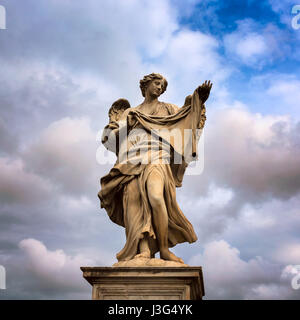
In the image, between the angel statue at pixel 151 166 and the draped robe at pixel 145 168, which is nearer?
the angel statue at pixel 151 166

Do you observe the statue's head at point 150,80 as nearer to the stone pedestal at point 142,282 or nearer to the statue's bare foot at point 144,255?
the statue's bare foot at point 144,255

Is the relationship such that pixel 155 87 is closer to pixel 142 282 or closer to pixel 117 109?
pixel 117 109

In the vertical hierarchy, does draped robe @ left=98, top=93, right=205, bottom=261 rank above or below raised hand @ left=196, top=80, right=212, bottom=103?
below

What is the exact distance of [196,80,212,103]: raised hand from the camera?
8.63 metres

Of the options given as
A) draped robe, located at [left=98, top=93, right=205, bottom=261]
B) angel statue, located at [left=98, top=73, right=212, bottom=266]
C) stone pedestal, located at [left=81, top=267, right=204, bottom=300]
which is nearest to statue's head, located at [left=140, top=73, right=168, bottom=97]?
angel statue, located at [left=98, top=73, right=212, bottom=266]

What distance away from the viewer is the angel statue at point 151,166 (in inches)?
312

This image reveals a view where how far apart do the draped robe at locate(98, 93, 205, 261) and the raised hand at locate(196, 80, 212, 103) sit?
143mm

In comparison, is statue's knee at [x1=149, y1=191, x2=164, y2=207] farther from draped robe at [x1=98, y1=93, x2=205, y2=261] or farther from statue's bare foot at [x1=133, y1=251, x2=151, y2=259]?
statue's bare foot at [x1=133, y1=251, x2=151, y2=259]

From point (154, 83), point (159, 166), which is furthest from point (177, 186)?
point (154, 83)

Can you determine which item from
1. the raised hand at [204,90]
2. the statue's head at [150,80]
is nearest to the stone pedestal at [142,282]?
the raised hand at [204,90]

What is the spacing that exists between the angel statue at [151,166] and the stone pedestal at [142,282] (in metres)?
0.40

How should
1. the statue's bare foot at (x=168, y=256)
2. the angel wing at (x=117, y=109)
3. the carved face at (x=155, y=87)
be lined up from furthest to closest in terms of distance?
the angel wing at (x=117, y=109) → the carved face at (x=155, y=87) → the statue's bare foot at (x=168, y=256)
